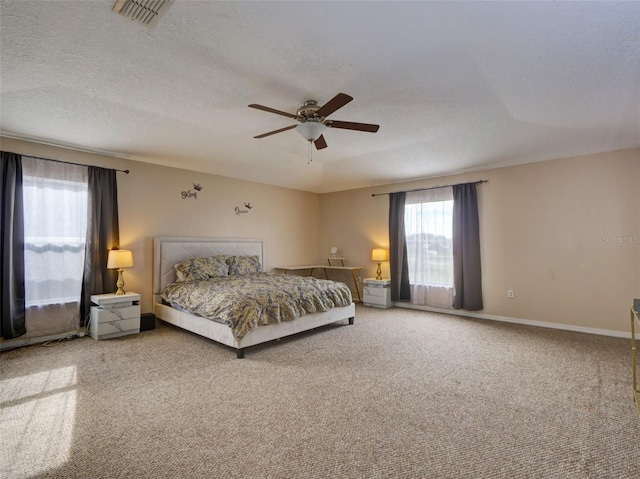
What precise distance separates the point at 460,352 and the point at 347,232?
3918mm

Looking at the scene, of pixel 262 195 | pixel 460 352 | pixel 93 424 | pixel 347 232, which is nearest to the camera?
pixel 93 424

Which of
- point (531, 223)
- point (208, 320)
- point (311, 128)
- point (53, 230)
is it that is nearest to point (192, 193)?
point (53, 230)

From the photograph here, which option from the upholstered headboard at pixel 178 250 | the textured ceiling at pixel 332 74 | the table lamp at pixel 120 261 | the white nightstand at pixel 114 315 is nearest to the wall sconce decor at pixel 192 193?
the upholstered headboard at pixel 178 250

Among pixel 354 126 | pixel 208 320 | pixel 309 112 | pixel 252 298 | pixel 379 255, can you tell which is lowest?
pixel 208 320

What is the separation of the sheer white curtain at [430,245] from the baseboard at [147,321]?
4340mm

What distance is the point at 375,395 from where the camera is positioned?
8.35 feet

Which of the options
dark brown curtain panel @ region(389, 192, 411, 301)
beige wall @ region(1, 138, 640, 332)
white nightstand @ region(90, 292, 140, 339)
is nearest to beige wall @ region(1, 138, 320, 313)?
beige wall @ region(1, 138, 640, 332)

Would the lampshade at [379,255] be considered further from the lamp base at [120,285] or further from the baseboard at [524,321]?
the lamp base at [120,285]

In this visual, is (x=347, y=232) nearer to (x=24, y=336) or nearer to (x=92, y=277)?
(x=92, y=277)

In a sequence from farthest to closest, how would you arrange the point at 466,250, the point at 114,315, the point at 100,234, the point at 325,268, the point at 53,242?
the point at 325,268 → the point at 466,250 → the point at 100,234 → the point at 114,315 → the point at 53,242

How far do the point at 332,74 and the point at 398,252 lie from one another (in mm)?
4067

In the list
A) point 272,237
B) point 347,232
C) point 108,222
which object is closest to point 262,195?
point 272,237

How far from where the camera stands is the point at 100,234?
14.2ft

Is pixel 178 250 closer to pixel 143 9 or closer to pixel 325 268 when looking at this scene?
pixel 325 268
